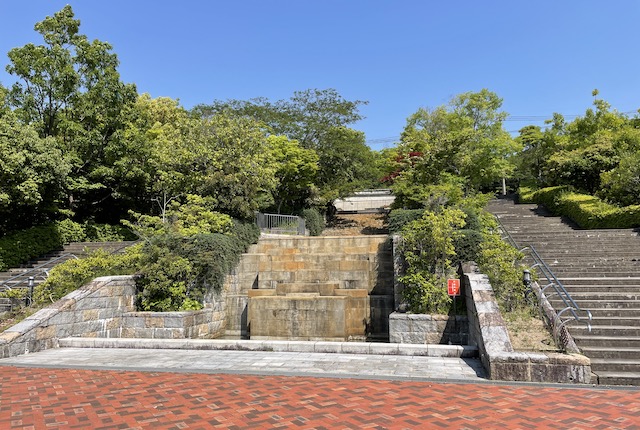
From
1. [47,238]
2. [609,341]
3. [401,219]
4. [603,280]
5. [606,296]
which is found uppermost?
[401,219]

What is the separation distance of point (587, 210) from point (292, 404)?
17.4m

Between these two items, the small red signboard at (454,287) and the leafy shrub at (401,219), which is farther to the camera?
the leafy shrub at (401,219)

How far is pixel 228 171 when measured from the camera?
15.5m

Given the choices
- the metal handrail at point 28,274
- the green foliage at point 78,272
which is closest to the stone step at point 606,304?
the green foliage at point 78,272

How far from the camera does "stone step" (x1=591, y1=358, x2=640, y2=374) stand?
5.93 metres

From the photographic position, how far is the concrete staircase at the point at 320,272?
11953 millimetres

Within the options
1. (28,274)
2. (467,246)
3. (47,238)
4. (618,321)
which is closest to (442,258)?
(467,246)

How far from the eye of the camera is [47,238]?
17438 mm

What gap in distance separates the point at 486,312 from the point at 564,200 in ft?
54.7

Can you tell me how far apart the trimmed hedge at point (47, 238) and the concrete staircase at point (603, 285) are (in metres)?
18.0

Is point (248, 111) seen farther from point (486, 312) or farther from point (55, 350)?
point (486, 312)

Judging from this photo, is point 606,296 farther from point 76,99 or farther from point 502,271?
point 76,99

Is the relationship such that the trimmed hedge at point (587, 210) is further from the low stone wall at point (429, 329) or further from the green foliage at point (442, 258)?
the low stone wall at point (429, 329)

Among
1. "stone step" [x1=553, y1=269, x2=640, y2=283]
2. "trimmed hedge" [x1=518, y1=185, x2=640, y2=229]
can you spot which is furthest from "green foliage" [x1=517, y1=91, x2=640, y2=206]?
"stone step" [x1=553, y1=269, x2=640, y2=283]
